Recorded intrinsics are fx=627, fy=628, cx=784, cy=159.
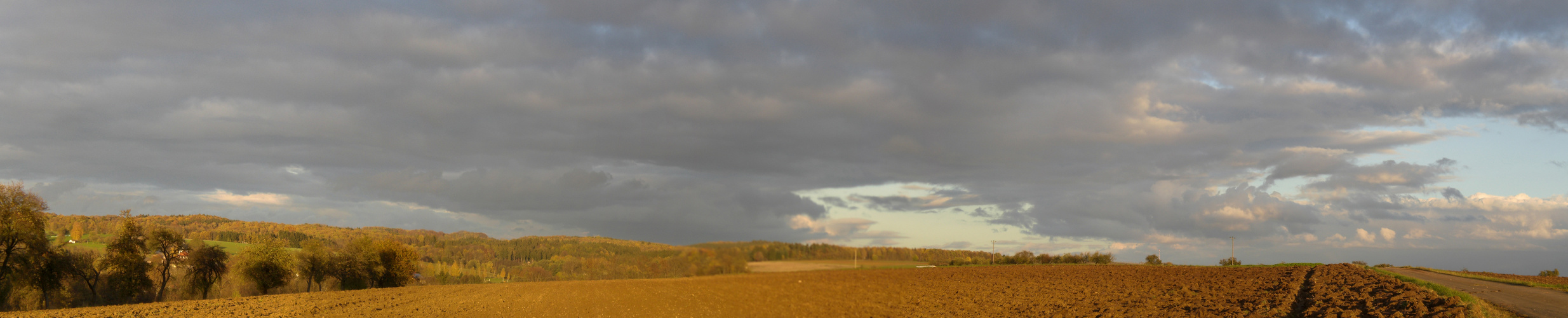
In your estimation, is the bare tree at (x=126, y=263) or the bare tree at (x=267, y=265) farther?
the bare tree at (x=267, y=265)

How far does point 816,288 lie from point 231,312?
33608 millimetres

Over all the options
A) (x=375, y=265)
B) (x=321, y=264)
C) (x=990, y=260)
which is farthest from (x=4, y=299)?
(x=990, y=260)

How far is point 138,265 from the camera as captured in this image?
43.2 m

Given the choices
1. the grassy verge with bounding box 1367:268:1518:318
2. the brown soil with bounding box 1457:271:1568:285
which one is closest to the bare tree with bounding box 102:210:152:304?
the grassy verge with bounding box 1367:268:1518:318

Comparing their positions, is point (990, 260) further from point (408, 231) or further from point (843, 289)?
point (408, 231)

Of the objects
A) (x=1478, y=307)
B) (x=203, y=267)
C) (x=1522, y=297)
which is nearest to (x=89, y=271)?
(x=203, y=267)

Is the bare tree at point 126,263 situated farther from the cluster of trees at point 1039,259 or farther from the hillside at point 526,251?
the cluster of trees at point 1039,259

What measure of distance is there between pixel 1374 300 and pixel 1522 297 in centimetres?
1144

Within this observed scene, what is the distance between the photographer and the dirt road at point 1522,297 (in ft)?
72.4

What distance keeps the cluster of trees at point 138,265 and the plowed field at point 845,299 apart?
4.78 metres

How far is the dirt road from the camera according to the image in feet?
72.4

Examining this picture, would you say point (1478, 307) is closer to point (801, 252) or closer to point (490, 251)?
point (801, 252)

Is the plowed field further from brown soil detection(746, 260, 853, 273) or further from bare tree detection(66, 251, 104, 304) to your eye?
bare tree detection(66, 251, 104, 304)

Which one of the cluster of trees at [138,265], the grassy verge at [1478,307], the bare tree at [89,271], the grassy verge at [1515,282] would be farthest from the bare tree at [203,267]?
the grassy verge at [1515,282]
